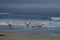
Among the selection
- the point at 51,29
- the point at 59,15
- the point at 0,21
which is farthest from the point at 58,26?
the point at 0,21

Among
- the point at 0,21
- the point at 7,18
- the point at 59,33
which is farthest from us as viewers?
the point at 7,18

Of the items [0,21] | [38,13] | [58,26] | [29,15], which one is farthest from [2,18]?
[58,26]

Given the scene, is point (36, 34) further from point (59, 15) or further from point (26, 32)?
point (59, 15)

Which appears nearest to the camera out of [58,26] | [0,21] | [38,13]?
[58,26]

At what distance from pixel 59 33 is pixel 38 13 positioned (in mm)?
4194

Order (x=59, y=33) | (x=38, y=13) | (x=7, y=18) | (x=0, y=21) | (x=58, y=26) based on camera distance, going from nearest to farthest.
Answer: (x=59, y=33)
(x=58, y=26)
(x=0, y=21)
(x=7, y=18)
(x=38, y=13)

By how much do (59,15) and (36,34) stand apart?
2.81 m

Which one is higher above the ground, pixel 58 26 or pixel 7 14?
pixel 7 14

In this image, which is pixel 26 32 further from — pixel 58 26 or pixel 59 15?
pixel 59 15

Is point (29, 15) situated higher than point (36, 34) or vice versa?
point (29, 15)

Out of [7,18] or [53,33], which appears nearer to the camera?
[53,33]

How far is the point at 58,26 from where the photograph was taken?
7.11 metres

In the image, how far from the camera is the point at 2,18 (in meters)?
9.05

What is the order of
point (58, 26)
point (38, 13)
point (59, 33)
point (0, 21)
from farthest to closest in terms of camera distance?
point (38, 13) < point (0, 21) < point (58, 26) < point (59, 33)
